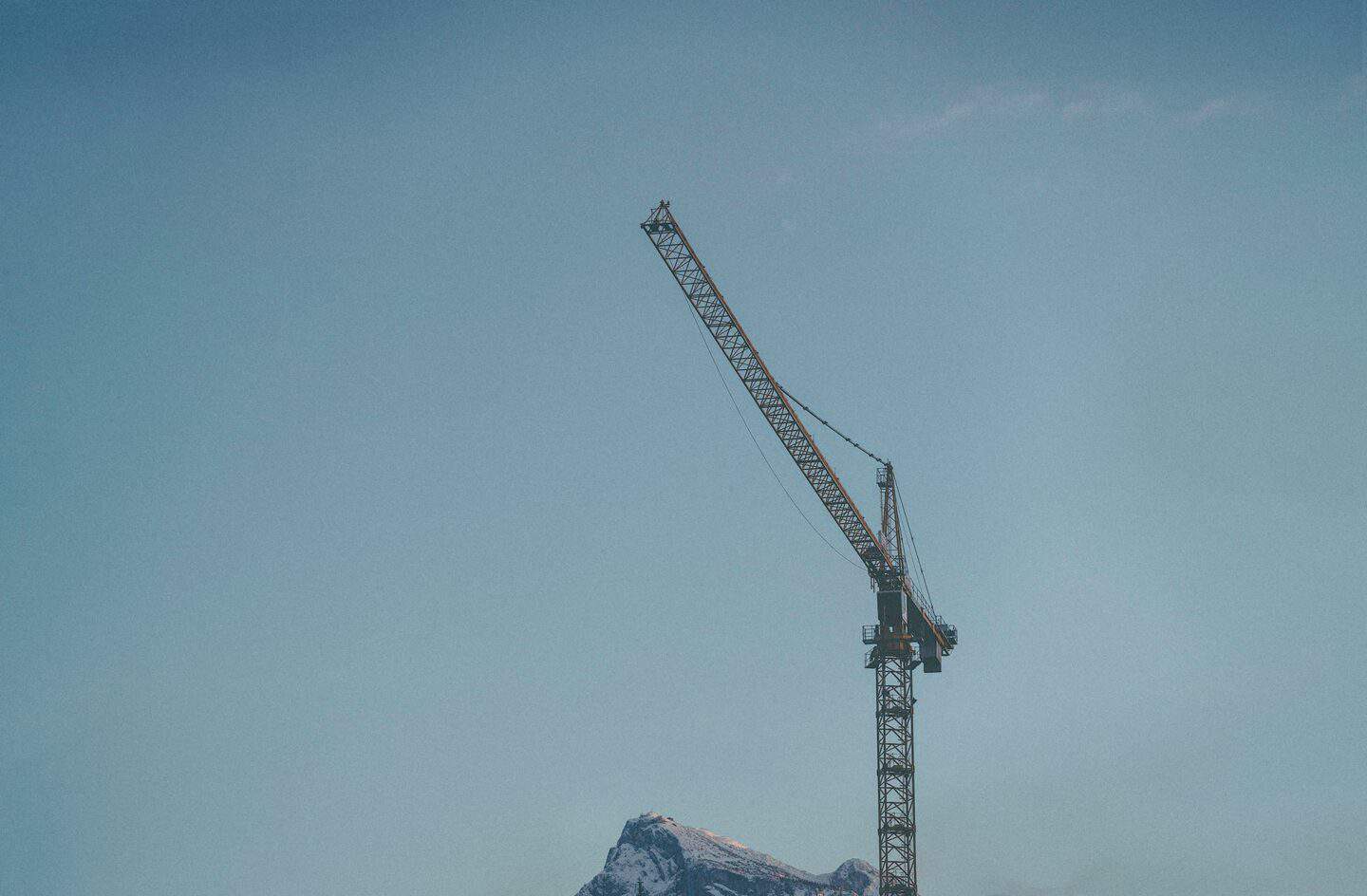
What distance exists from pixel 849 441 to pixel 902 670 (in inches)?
866

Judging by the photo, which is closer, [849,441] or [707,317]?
[707,317]

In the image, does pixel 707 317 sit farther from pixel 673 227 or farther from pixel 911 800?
pixel 911 800

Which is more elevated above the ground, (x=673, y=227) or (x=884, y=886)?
(x=673, y=227)

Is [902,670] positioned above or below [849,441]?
below

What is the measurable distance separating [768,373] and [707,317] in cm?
752

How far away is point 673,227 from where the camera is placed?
5472 inches

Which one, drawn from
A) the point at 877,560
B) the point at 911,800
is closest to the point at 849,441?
the point at 877,560

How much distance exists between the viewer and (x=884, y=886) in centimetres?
14250

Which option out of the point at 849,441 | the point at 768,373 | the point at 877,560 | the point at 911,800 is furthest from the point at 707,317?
the point at 911,800

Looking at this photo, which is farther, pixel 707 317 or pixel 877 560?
pixel 877 560

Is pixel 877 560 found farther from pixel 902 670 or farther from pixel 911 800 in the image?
pixel 911 800

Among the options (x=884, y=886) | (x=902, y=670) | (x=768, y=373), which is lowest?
(x=884, y=886)

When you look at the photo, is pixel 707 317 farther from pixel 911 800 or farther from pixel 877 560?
pixel 911 800

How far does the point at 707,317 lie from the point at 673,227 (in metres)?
8.40
